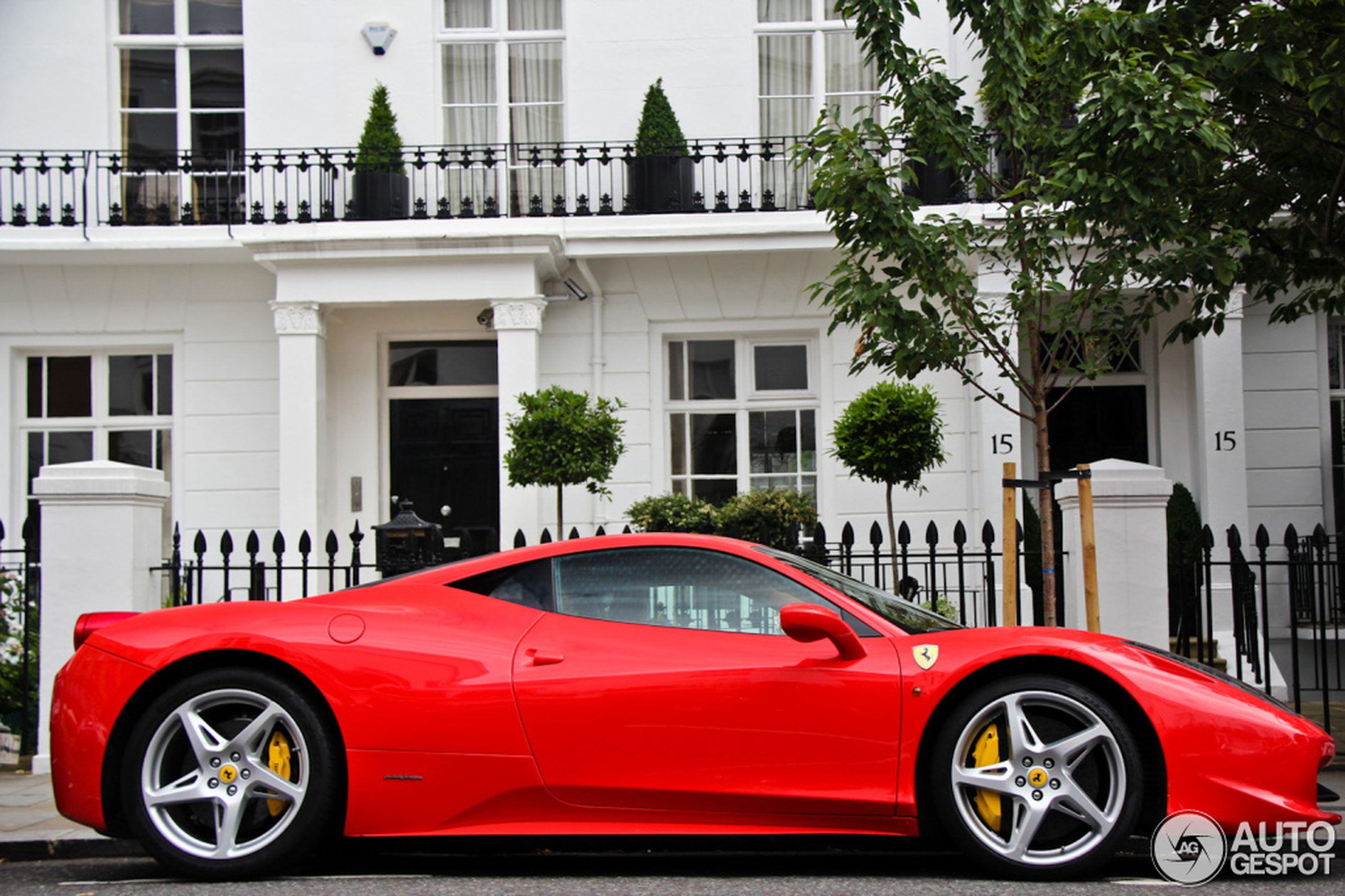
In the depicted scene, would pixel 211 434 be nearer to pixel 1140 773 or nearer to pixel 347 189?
pixel 347 189

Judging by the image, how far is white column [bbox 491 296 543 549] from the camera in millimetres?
11469

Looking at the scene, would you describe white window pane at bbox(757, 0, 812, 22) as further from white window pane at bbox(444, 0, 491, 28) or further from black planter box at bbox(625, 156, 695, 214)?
white window pane at bbox(444, 0, 491, 28)

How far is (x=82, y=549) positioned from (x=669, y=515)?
5282mm

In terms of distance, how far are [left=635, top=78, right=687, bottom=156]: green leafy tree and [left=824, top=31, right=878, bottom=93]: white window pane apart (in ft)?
6.05

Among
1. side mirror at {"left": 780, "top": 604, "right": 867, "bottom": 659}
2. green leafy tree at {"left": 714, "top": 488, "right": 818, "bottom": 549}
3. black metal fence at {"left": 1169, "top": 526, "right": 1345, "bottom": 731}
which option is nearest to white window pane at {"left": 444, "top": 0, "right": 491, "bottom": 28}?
green leafy tree at {"left": 714, "top": 488, "right": 818, "bottom": 549}

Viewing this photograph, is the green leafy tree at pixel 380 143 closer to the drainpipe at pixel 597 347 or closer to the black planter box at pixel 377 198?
the black planter box at pixel 377 198

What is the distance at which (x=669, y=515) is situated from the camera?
421 inches

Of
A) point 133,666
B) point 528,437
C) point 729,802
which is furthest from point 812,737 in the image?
point 528,437

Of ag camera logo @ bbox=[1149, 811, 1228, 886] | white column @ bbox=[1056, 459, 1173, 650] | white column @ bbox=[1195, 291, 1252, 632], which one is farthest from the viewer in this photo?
white column @ bbox=[1195, 291, 1252, 632]

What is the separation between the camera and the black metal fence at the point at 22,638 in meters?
6.69

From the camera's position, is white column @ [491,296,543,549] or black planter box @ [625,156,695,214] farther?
black planter box @ [625,156,695,214]

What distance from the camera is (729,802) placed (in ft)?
13.1

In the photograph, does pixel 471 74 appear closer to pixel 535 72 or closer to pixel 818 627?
pixel 535 72

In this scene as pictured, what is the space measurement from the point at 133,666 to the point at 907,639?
272 cm
